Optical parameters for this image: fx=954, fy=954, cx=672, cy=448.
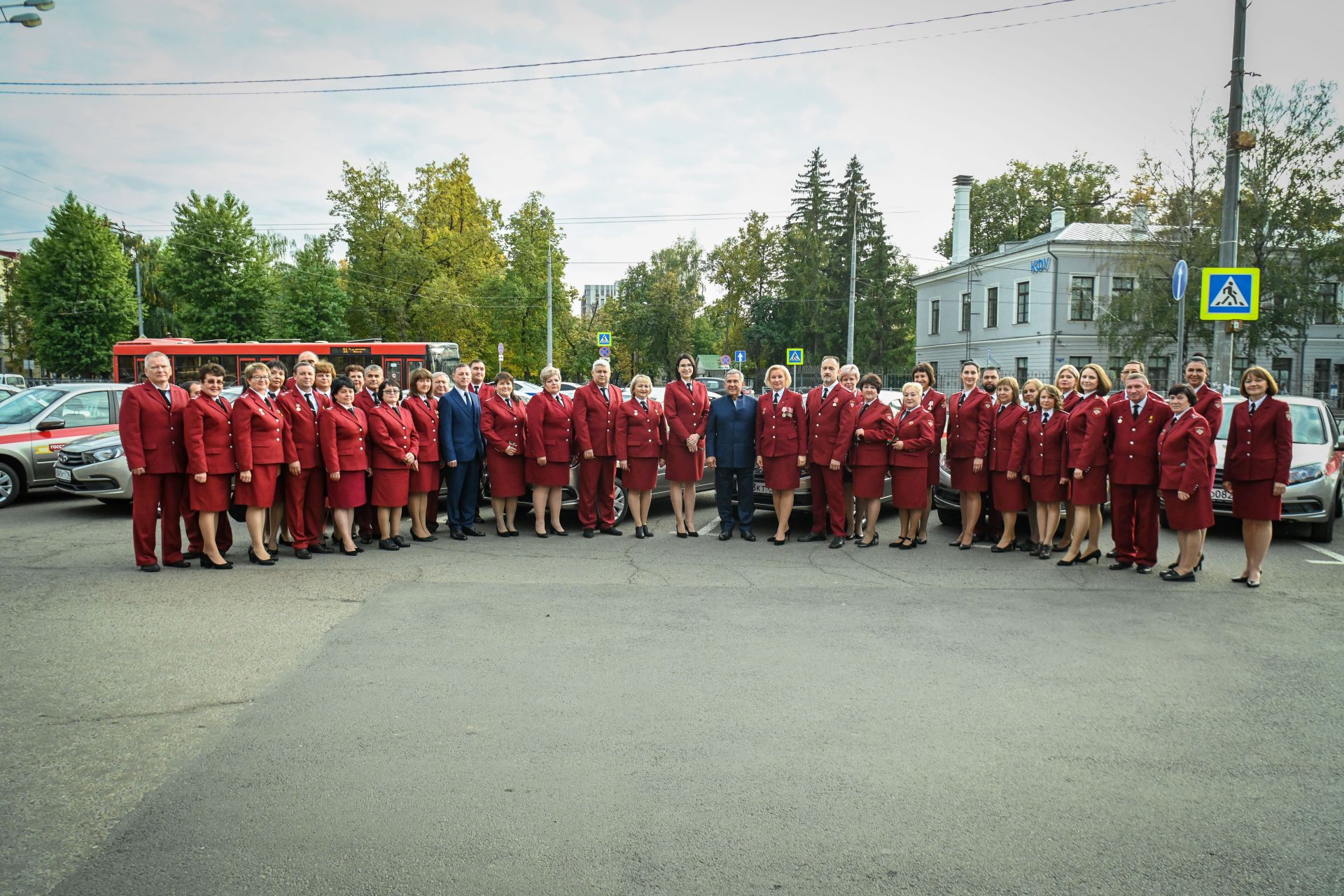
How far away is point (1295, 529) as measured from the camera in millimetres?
11805

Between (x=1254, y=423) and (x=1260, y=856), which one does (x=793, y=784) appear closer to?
(x=1260, y=856)

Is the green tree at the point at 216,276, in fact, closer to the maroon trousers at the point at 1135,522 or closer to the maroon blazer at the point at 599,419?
the maroon blazer at the point at 599,419

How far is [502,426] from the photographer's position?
440 inches

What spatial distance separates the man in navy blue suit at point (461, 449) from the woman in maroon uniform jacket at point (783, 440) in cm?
337

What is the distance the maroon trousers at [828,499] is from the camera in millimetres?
10914

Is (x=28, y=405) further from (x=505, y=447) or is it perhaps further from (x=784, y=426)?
(x=784, y=426)

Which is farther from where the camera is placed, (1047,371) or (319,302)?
(1047,371)

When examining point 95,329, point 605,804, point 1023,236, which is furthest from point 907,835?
point 1023,236

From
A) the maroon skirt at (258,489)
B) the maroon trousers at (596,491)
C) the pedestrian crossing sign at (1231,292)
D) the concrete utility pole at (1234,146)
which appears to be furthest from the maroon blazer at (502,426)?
the concrete utility pole at (1234,146)

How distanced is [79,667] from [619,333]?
5260 cm

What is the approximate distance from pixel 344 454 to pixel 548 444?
235cm

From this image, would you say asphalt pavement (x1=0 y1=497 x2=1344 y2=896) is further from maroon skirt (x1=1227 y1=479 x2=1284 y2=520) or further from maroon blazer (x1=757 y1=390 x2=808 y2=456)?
maroon blazer (x1=757 y1=390 x2=808 y2=456)

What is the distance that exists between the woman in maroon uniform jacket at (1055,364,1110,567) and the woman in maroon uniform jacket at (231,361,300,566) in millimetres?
7874

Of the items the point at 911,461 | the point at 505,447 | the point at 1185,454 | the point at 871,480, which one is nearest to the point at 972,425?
the point at 911,461
